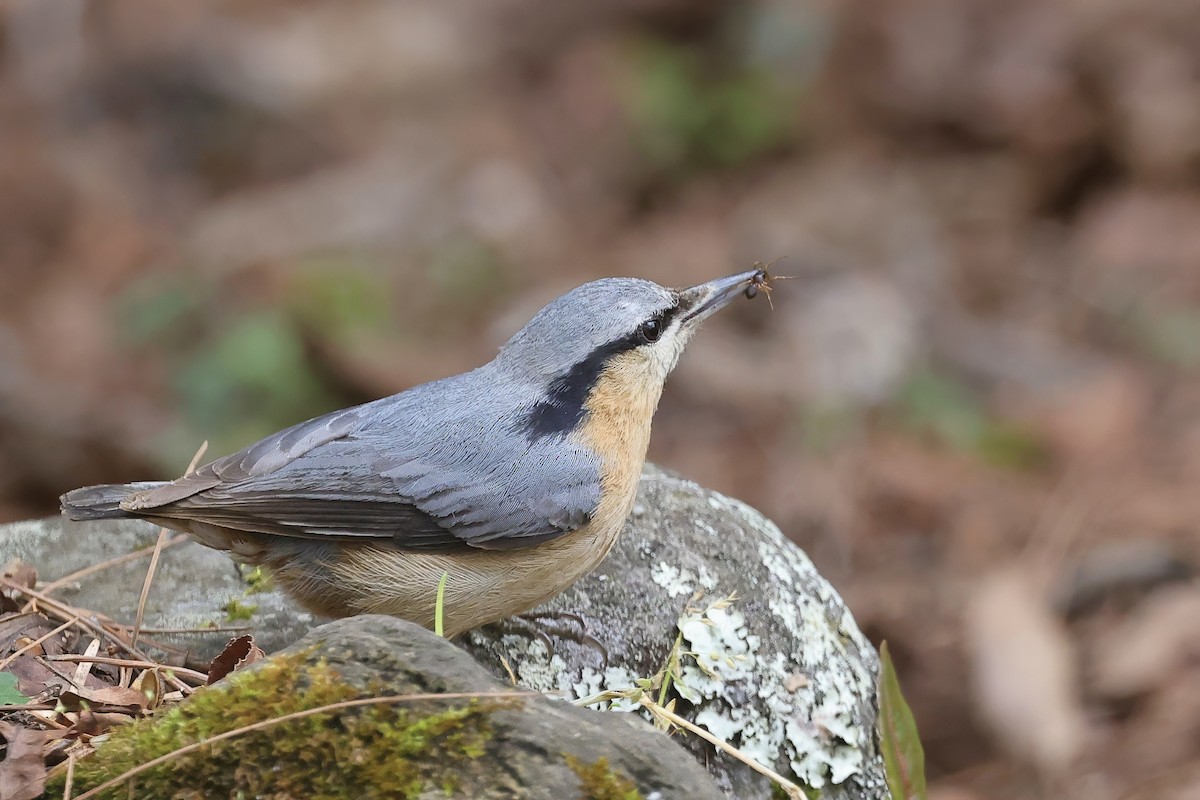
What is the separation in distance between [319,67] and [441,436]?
10039 mm

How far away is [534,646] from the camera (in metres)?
4.32

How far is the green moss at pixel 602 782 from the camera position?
2922mm

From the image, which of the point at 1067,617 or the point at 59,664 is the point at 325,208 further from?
the point at 59,664

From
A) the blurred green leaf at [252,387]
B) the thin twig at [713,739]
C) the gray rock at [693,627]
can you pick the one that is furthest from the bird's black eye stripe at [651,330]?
the blurred green leaf at [252,387]

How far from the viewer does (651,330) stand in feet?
15.5

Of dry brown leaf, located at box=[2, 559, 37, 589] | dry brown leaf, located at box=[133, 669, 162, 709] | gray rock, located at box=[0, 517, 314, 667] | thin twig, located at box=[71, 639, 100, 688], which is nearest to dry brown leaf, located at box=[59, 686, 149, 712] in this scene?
dry brown leaf, located at box=[133, 669, 162, 709]

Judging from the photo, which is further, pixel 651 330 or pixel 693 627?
pixel 651 330

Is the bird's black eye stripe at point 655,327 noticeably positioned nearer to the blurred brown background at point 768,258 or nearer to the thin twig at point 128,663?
the thin twig at point 128,663

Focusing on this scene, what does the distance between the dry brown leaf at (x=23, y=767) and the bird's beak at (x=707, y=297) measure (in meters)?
2.60

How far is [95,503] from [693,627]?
6.32 feet

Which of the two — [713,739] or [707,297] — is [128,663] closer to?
[713,739]

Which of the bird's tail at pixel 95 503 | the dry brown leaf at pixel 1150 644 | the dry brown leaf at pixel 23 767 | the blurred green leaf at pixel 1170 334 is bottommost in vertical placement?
→ the dry brown leaf at pixel 23 767

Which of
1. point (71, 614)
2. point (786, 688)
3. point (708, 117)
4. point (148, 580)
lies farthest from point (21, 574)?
point (708, 117)

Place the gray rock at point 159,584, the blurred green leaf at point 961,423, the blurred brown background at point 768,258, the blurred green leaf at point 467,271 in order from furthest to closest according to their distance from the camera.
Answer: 1. the blurred green leaf at point 467,271
2. the blurred green leaf at point 961,423
3. the blurred brown background at point 768,258
4. the gray rock at point 159,584
